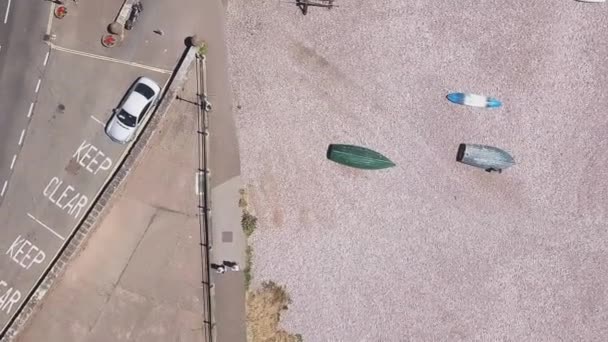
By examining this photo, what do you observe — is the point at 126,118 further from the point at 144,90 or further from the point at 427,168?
the point at 427,168

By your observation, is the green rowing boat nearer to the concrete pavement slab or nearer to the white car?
the concrete pavement slab

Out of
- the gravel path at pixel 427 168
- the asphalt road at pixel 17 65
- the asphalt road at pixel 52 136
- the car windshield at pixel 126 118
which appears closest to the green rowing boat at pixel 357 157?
the gravel path at pixel 427 168

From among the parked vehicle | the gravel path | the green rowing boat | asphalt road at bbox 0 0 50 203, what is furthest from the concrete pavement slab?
the parked vehicle

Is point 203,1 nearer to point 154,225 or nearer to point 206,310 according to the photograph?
point 154,225

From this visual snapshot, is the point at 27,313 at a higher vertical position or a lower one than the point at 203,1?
lower

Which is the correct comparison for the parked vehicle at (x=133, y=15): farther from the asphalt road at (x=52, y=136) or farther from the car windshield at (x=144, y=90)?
the car windshield at (x=144, y=90)

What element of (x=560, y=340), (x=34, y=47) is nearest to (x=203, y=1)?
(x=34, y=47)
